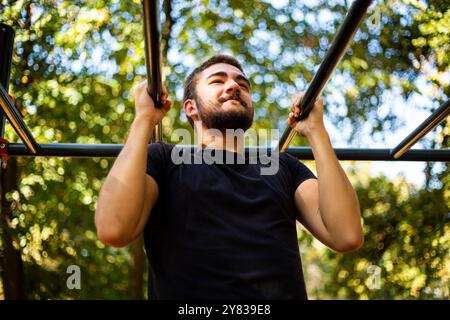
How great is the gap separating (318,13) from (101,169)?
7.18ft

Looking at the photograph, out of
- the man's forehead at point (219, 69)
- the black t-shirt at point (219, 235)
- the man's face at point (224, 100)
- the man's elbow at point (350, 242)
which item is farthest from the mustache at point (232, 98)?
the man's elbow at point (350, 242)

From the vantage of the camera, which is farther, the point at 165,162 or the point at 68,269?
the point at 68,269

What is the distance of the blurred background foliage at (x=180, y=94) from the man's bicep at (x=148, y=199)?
2597mm

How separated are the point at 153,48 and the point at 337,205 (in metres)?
0.59

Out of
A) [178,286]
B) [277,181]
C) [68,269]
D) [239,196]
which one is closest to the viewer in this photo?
[178,286]

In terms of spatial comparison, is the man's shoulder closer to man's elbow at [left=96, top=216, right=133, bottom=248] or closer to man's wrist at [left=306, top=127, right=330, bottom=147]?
man's elbow at [left=96, top=216, right=133, bottom=248]

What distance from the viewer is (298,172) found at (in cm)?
155

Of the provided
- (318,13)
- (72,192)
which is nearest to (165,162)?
(72,192)

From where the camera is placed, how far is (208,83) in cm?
160

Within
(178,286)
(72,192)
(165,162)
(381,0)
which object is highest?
(381,0)

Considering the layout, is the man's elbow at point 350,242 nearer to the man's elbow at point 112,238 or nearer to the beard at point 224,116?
the beard at point 224,116

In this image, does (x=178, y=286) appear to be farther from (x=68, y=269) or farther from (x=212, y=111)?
(x=68, y=269)

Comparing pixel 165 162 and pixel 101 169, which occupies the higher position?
pixel 101 169

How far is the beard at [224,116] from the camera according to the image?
152 cm
